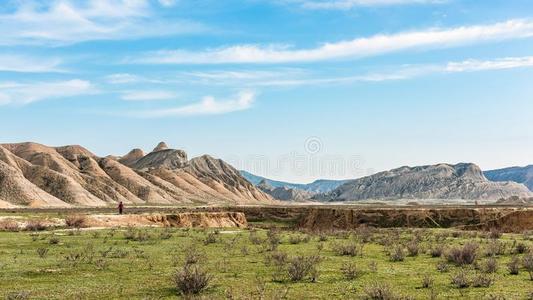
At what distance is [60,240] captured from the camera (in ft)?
104

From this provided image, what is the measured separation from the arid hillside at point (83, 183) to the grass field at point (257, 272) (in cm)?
7095

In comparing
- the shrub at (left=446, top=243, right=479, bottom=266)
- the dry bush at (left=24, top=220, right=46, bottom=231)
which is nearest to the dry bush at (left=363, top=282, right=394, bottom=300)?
the shrub at (left=446, top=243, right=479, bottom=266)

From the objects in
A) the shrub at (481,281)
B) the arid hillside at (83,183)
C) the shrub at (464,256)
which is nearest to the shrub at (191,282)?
the shrub at (481,281)

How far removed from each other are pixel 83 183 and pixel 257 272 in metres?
122

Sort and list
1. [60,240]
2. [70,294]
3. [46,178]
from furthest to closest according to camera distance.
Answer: [46,178] < [60,240] < [70,294]

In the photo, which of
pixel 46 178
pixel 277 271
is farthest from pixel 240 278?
pixel 46 178

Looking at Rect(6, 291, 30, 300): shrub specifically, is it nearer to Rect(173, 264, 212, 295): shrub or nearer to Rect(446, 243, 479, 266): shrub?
Rect(173, 264, 212, 295): shrub

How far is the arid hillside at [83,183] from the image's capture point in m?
108

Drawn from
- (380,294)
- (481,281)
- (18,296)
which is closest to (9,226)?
(18,296)

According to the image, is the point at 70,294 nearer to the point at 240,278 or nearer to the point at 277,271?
the point at 240,278

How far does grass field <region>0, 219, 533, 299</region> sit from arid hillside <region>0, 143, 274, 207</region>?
70954 mm

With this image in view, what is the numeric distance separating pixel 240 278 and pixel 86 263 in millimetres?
6772

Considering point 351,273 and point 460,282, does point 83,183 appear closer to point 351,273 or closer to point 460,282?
point 351,273

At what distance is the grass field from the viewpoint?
53.3ft
